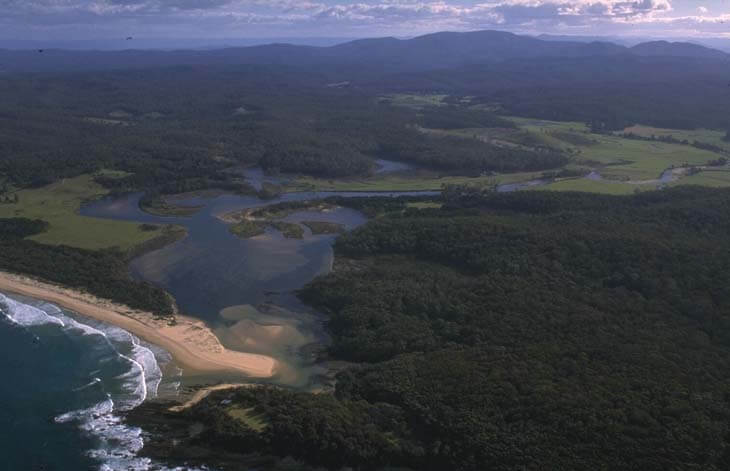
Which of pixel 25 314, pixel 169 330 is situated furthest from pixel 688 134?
pixel 25 314

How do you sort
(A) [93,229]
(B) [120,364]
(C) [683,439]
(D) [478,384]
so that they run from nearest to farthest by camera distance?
(C) [683,439] < (D) [478,384] < (B) [120,364] < (A) [93,229]

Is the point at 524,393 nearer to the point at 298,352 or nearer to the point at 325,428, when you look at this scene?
the point at 325,428

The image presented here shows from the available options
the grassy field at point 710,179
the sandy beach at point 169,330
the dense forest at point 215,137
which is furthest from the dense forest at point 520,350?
the dense forest at point 215,137

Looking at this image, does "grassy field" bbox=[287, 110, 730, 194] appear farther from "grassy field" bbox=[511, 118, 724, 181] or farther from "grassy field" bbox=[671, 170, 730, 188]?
"grassy field" bbox=[671, 170, 730, 188]

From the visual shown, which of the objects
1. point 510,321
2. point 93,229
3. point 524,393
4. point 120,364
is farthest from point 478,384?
point 93,229

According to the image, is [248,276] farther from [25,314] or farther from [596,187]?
[596,187]

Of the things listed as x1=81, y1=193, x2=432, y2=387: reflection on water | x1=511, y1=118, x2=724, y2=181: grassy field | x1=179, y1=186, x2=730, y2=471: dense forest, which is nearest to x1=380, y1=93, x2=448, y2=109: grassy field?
x1=511, y1=118, x2=724, y2=181: grassy field
